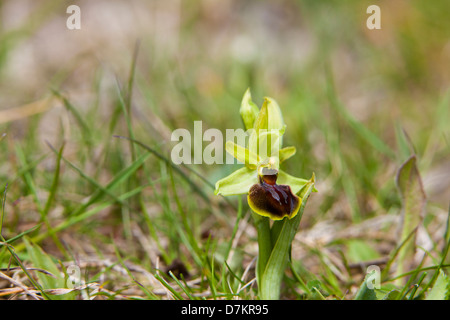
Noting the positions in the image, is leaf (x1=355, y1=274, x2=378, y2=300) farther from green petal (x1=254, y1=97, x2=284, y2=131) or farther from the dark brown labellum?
Answer: green petal (x1=254, y1=97, x2=284, y2=131)

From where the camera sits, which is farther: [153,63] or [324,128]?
[153,63]

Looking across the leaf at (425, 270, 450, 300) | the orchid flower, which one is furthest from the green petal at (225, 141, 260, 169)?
the leaf at (425, 270, 450, 300)

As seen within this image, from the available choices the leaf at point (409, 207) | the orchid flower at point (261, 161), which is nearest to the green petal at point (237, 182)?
the orchid flower at point (261, 161)

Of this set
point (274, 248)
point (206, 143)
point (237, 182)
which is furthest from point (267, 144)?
point (206, 143)

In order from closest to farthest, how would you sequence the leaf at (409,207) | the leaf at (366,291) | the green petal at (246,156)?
the leaf at (366,291), the green petal at (246,156), the leaf at (409,207)

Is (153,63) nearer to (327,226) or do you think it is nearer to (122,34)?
(122,34)

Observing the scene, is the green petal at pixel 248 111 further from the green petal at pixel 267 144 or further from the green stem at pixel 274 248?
the green stem at pixel 274 248
